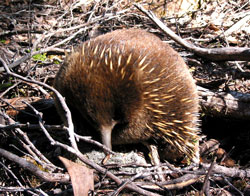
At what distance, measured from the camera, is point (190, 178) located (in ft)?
8.59

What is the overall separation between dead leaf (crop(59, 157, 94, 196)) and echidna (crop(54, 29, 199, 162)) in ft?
1.53

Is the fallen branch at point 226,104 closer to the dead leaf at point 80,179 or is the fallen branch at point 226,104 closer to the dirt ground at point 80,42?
the dirt ground at point 80,42

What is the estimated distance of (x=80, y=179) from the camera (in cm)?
218

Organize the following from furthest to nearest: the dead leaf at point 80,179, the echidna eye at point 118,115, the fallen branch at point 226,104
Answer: the fallen branch at point 226,104 → the echidna eye at point 118,115 → the dead leaf at point 80,179

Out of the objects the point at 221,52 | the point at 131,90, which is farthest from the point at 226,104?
the point at 131,90

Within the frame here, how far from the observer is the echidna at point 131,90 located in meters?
2.52

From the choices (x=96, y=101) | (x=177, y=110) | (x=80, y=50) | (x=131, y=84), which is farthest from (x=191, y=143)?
(x=80, y=50)

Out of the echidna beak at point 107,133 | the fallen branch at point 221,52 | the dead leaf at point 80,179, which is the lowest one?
the dead leaf at point 80,179

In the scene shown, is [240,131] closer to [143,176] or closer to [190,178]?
[190,178]

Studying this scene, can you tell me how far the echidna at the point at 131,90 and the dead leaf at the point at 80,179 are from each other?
47cm

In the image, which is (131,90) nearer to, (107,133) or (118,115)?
(118,115)

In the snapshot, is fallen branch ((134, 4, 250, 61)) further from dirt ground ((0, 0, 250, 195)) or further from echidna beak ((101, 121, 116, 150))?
echidna beak ((101, 121, 116, 150))

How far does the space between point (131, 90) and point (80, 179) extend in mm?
850

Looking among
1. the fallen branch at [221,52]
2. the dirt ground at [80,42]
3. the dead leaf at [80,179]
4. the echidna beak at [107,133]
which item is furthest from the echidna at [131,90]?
the fallen branch at [221,52]
